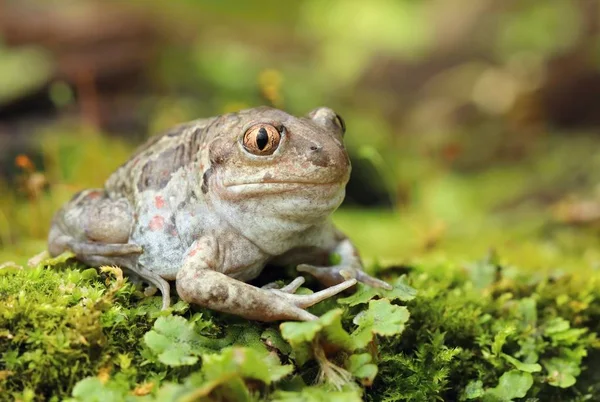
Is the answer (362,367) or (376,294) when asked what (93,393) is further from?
(376,294)

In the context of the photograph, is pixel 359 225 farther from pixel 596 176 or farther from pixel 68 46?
pixel 68 46

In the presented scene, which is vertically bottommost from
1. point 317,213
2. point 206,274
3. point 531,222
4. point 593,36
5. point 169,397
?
point 531,222

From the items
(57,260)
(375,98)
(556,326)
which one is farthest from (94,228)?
(375,98)

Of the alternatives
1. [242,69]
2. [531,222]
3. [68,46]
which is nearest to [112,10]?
[68,46]

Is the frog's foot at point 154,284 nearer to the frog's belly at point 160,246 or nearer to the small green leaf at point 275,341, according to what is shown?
the frog's belly at point 160,246

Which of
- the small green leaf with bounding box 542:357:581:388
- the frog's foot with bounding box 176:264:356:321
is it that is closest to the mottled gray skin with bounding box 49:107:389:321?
the frog's foot with bounding box 176:264:356:321
